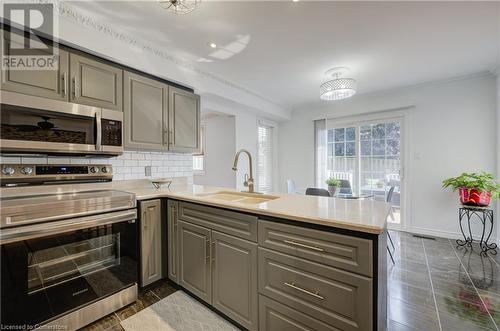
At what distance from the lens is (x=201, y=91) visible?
3096mm

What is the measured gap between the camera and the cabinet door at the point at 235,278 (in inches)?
57.1

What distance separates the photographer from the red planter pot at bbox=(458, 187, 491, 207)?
116 inches

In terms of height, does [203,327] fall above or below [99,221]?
below

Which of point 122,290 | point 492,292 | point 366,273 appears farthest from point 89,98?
point 492,292

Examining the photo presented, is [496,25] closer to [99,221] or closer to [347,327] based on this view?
[347,327]

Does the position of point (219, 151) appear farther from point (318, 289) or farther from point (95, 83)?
point (318, 289)

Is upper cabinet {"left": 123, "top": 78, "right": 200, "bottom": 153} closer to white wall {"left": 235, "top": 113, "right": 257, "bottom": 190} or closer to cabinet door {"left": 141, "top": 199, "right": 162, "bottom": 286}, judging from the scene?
cabinet door {"left": 141, "top": 199, "right": 162, "bottom": 286}

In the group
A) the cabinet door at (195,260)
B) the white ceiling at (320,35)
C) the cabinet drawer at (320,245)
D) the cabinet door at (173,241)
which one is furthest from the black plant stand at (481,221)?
the cabinet door at (173,241)

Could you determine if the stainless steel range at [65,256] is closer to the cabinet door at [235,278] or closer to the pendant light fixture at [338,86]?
the cabinet door at [235,278]

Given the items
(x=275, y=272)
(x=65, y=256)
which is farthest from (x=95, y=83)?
(x=275, y=272)

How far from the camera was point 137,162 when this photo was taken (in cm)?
261

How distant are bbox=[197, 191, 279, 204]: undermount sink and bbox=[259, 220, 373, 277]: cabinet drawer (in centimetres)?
61

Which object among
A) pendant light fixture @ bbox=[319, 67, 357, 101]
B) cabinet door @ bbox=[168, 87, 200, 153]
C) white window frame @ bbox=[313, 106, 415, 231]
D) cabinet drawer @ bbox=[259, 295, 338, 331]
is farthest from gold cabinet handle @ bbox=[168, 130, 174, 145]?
white window frame @ bbox=[313, 106, 415, 231]

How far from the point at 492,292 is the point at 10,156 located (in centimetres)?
439
